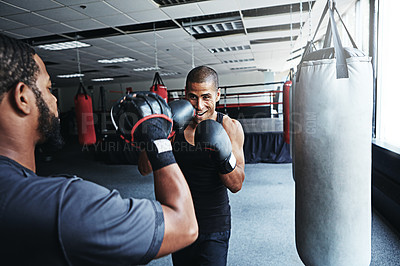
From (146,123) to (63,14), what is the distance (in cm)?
437

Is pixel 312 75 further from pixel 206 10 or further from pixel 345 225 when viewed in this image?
pixel 206 10

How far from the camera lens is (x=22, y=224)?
1.77 feet

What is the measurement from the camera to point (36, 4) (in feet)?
12.3

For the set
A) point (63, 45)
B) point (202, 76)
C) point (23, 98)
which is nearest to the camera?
point (23, 98)

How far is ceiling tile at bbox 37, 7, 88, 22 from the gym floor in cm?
289

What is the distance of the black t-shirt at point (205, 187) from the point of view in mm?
1385

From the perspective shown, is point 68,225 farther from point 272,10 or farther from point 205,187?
point 272,10

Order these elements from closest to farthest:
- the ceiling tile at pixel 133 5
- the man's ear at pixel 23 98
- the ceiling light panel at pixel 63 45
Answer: the man's ear at pixel 23 98 < the ceiling tile at pixel 133 5 < the ceiling light panel at pixel 63 45

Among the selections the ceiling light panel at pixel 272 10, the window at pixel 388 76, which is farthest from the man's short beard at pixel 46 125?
the ceiling light panel at pixel 272 10

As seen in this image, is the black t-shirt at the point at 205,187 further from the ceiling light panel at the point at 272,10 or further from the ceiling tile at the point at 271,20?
the ceiling tile at the point at 271,20

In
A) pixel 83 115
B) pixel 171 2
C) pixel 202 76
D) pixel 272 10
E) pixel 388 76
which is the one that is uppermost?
pixel 272 10

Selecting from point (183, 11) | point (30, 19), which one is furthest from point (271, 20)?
point (30, 19)

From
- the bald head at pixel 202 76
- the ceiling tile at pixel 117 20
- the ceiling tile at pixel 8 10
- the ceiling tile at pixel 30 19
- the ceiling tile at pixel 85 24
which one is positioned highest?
the ceiling tile at pixel 117 20

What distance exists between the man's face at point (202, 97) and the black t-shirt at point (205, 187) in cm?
23
